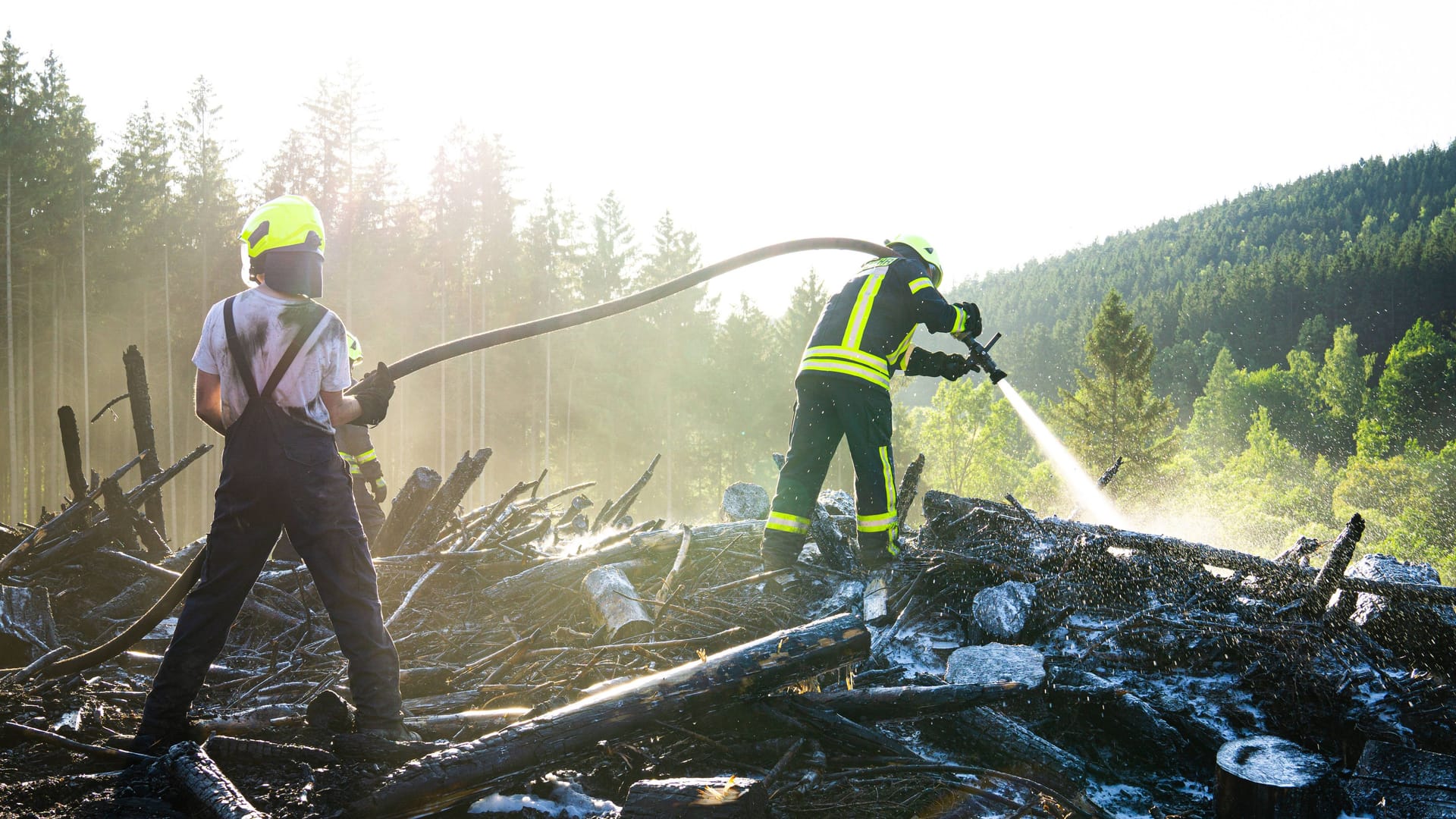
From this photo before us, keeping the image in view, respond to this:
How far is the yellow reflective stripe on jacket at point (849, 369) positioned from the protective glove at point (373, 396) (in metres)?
2.78

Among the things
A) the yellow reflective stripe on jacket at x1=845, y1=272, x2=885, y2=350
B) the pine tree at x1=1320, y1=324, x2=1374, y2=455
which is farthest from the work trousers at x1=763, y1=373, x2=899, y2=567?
the pine tree at x1=1320, y1=324, x2=1374, y2=455

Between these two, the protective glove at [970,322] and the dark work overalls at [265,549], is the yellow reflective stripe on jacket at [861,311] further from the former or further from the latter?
the dark work overalls at [265,549]

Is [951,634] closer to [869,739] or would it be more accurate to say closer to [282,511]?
[869,739]

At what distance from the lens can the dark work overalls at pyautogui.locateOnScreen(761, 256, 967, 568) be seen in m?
5.31

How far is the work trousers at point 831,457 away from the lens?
5.30m

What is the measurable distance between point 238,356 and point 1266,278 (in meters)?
121

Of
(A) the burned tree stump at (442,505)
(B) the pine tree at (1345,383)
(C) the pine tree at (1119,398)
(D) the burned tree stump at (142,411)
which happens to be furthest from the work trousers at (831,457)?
(B) the pine tree at (1345,383)

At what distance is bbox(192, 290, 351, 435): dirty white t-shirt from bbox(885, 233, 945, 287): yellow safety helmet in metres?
4.11

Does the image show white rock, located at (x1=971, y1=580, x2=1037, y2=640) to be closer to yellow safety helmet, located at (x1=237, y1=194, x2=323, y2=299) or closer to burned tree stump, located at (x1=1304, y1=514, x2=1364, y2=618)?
burned tree stump, located at (x1=1304, y1=514, x2=1364, y2=618)

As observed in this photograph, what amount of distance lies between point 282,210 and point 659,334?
3367cm

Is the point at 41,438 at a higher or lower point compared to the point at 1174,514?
higher

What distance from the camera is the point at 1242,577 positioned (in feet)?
16.5

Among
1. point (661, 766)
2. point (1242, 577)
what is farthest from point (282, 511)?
point (1242, 577)

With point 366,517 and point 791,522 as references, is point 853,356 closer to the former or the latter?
point 791,522
